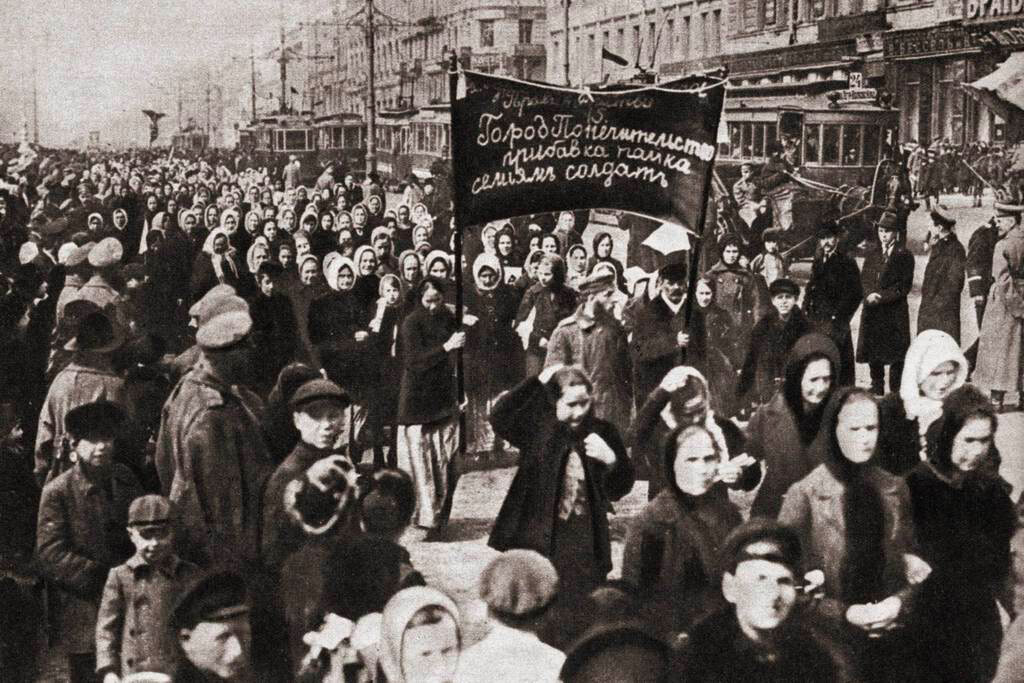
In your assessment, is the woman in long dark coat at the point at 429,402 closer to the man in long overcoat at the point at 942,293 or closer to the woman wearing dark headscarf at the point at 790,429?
the woman wearing dark headscarf at the point at 790,429

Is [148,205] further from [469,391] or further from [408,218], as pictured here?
[469,391]

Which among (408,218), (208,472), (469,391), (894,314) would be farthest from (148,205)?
(894,314)

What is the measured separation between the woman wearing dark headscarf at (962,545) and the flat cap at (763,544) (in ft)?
3.50

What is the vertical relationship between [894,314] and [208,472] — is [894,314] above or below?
above

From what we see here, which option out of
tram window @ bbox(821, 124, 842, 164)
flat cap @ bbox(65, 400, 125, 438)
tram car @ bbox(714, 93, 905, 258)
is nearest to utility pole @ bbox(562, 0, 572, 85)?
tram car @ bbox(714, 93, 905, 258)

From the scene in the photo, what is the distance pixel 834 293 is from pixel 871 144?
900 millimetres

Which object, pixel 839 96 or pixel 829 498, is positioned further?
pixel 839 96

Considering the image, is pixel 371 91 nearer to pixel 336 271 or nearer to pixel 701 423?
pixel 336 271

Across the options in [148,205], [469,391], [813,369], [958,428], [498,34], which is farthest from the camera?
[148,205]

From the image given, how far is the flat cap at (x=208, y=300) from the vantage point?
17.4 feet

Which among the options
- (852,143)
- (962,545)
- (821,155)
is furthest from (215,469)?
(821,155)

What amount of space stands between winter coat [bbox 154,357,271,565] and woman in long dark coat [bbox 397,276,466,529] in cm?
167

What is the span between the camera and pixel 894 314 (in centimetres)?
723

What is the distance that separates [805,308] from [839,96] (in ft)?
4.89
